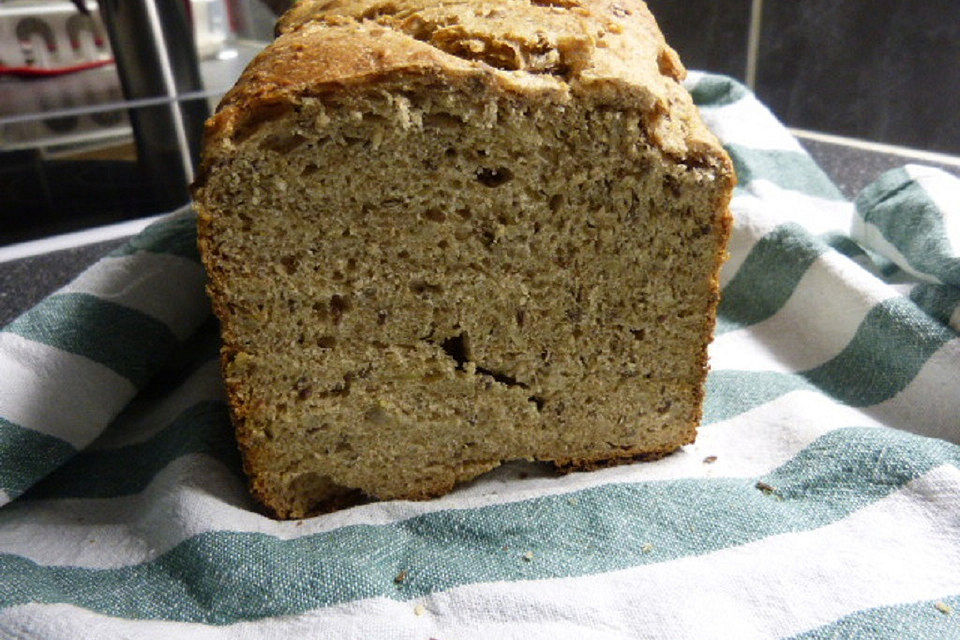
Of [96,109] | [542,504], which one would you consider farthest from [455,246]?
[96,109]

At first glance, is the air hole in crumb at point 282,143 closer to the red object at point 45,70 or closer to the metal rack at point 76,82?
the metal rack at point 76,82

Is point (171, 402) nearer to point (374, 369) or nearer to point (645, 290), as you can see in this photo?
point (374, 369)

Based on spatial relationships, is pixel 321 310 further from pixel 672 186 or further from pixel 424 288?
pixel 672 186

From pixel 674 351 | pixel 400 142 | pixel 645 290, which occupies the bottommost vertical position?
pixel 674 351

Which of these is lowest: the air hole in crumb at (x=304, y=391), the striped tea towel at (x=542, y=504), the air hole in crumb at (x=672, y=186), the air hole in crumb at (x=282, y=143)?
the striped tea towel at (x=542, y=504)

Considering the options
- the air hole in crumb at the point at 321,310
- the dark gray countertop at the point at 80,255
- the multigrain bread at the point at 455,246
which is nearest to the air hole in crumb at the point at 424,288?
the multigrain bread at the point at 455,246

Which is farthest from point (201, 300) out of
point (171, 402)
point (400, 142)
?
point (400, 142)
